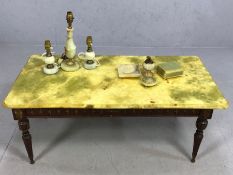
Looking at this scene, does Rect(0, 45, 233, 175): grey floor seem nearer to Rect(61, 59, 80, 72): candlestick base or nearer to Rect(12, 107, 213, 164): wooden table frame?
Rect(12, 107, 213, 164): wooden table frame

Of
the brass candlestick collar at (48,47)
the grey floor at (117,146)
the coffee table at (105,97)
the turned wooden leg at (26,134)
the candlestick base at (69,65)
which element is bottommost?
the grey floor at (117,146)

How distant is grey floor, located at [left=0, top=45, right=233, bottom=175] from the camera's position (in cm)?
201

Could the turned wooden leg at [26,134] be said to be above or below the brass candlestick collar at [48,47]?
below

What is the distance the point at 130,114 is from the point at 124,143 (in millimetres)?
445

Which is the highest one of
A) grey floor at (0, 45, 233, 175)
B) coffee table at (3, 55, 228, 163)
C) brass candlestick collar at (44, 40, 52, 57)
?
brass candlestick collar at (44, 40, 52, 57)

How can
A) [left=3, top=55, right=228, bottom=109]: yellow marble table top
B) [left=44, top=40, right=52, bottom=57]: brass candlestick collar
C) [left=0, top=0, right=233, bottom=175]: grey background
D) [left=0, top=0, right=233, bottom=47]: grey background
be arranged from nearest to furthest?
[left=3, top=55, right=228, bottom=109]: yellow marble table top, [left=44, top=40, right=52, bottom=57]: brass candlestick collar, [left=0, top=0, right=233, bottom=175]: grey background, [left=0, top=0, right=233, bottom=47]: grey background

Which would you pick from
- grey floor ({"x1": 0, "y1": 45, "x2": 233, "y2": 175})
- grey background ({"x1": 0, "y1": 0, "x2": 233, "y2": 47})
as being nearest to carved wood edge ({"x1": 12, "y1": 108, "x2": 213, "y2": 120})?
grey floor ({"x1": 0, "y1": 45, "x2": 233, "y2": 175})

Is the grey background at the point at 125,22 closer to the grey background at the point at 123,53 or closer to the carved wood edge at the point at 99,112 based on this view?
the grey background at the point at 123,53

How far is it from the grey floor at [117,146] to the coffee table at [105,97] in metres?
0.13

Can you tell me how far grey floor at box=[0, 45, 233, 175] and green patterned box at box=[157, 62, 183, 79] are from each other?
0.53 meters

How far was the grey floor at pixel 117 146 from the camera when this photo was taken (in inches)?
79.0

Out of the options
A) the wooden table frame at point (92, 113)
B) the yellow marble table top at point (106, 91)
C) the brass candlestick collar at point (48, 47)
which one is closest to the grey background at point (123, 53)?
the wooden table frame at point (92, 113)

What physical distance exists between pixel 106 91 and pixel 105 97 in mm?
72

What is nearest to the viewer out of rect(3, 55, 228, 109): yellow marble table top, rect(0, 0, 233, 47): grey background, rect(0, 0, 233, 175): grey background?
rect(3, 55, 228, 109): yellow marble table top
